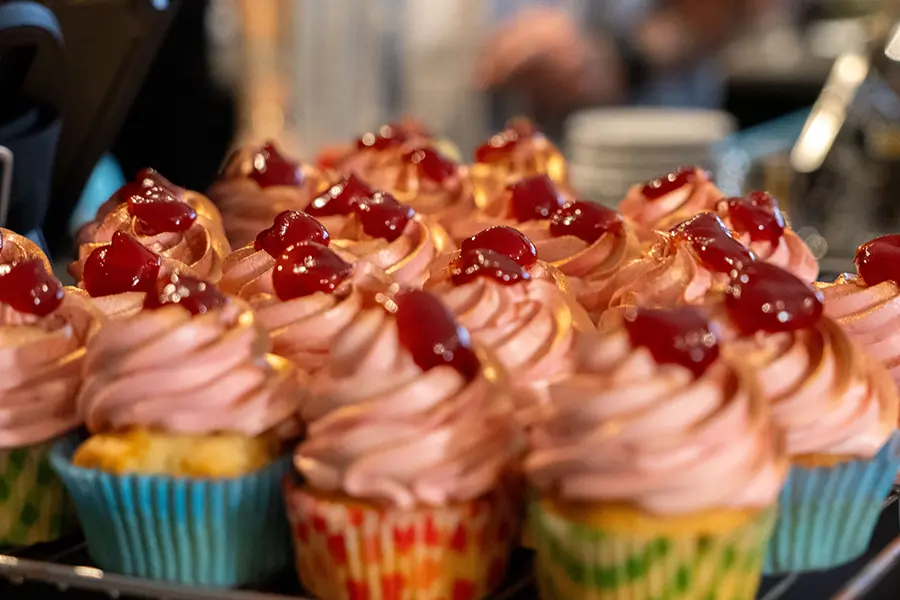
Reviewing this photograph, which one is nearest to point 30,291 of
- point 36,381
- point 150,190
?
point 36,381

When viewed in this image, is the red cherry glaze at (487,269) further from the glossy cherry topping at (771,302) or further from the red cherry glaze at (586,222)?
the red cherry glaze at (586,222)

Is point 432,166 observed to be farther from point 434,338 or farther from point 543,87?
point 543,87

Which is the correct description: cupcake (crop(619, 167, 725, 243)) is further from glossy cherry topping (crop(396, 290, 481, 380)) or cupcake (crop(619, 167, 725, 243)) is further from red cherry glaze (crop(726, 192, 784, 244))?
glossy cherry topping (crop(396, 290, 481, 380))

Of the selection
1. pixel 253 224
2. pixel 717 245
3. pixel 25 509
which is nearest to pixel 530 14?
pixel 253 224

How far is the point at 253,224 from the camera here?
2980 mm

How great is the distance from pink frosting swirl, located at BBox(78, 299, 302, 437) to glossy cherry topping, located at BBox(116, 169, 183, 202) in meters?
0.81

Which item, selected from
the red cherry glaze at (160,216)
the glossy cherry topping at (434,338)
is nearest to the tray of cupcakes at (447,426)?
the glossy cherry topping at (434,338)

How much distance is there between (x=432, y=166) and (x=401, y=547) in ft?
5.61

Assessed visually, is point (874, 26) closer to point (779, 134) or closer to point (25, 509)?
point (779, 134)

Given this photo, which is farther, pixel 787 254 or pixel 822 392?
pixel 787 254

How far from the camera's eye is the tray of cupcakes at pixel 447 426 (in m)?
1.58

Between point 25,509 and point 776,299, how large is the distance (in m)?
1.30

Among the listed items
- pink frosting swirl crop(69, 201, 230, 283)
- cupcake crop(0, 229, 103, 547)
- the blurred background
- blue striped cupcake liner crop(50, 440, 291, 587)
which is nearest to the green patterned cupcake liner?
cupcake crop(0, 229, 103, 547)

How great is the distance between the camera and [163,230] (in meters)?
2.52
